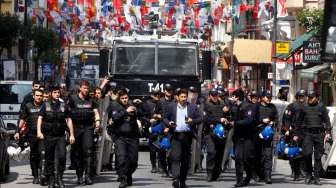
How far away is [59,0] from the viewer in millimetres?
58094

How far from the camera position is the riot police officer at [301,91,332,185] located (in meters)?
18.7

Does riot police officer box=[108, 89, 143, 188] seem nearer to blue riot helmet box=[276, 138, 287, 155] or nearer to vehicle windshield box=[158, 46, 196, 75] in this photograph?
blue riot helmet box=[276, 138, 287, 155]

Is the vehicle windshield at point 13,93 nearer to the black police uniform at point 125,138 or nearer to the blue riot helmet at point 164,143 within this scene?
the blue riot helmet at point 164,143

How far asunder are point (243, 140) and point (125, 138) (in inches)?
93.7

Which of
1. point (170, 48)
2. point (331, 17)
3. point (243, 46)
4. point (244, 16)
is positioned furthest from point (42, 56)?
point (331, 17)

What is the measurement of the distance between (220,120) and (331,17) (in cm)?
982

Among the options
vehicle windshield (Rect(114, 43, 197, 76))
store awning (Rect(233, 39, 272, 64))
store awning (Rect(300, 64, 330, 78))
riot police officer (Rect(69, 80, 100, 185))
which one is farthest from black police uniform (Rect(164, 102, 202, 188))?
store awning (Rect(233, 39, 272, 64))

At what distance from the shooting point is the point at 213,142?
19.0 metres

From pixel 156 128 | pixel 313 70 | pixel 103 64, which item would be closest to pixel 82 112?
pixel 156 128

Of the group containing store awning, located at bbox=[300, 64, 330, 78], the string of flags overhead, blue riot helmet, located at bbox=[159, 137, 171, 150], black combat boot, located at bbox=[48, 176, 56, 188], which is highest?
the string of flags overhead

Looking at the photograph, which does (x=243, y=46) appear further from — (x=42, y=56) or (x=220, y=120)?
(x=220, y=120)

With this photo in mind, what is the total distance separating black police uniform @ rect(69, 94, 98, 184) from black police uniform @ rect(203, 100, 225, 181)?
2.48m

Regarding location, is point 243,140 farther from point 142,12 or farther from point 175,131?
point 142,12

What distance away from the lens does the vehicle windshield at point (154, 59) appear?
2744cm
